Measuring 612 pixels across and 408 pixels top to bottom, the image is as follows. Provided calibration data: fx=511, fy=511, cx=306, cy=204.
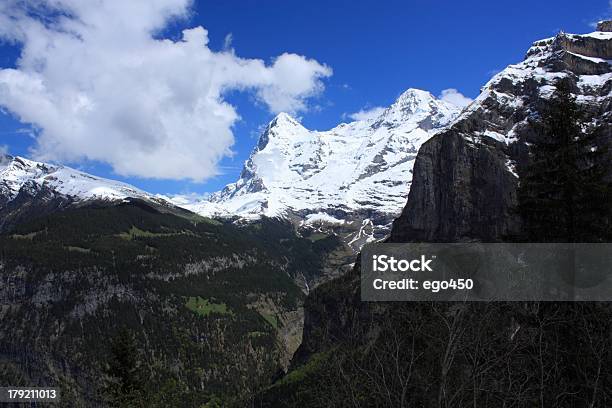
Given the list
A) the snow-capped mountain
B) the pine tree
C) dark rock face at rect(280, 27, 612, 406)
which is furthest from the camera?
the snow-capped mountain

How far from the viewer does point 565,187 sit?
79.7 ft

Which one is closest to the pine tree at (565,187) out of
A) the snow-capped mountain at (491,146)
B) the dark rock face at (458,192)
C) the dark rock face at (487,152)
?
the dark rock face at (458,192)

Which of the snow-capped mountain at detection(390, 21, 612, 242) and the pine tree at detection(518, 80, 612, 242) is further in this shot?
the snow-capped mountain at detection(390, 21, 612, 242)

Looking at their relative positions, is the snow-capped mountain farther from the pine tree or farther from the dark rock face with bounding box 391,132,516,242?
the pine tree

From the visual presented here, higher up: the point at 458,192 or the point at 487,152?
the point at 487,152

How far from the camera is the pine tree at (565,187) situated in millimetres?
23844

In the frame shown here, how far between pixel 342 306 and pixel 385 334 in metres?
164

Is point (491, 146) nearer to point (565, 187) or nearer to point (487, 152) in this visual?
point (487, 152)

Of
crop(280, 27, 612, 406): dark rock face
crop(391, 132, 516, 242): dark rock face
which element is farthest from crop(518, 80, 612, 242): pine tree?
crop(280, 27, 612, 406): dark rock face

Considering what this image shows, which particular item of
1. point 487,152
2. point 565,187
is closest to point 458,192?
point 487,152

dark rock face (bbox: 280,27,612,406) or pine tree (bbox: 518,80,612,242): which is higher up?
dark rock face (bbox: 280,27,612,406)

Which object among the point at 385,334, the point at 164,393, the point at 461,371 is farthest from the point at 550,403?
the point at 164,393

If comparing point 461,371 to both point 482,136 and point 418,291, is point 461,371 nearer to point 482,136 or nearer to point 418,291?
point 418,291

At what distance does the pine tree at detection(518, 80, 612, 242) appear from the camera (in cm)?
2384
